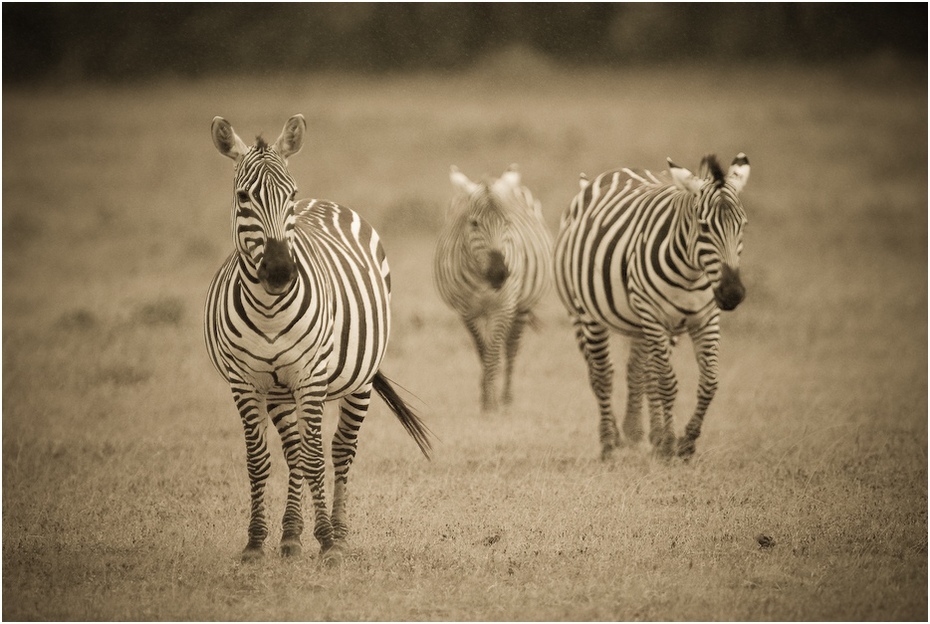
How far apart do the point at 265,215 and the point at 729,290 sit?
3.50 m

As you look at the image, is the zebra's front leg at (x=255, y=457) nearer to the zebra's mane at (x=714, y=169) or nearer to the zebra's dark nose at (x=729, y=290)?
the zebra's dark nose at (x=729, y=290)

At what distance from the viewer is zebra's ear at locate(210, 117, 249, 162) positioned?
225 inches

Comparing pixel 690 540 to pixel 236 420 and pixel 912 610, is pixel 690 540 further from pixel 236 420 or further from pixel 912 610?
pixel 236 420

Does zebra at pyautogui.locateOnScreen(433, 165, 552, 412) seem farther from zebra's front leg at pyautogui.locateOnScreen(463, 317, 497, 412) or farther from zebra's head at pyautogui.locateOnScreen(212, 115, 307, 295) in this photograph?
zebra's head at pyautogui.locateOnScreen(212, 115, 307, 295)

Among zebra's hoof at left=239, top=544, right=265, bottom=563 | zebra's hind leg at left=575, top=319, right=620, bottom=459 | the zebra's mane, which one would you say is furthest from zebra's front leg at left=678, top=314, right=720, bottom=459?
zebra's hoof at left=239, top=544, right=265, bottom=563

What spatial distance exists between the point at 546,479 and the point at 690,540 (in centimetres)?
171

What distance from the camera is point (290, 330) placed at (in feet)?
18.8

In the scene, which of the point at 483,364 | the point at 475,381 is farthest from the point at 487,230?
the point at 475,381

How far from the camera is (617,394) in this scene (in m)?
11.5

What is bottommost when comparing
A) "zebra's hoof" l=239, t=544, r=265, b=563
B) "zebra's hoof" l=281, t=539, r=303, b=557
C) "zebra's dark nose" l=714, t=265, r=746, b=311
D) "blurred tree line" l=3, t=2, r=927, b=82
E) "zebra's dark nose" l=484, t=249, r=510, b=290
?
"zebra's hoof" l=239, t=544, r=265, b=563

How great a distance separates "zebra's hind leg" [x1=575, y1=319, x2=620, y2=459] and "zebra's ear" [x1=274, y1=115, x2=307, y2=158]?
13.2 feet

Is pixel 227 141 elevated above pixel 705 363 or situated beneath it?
elevated above

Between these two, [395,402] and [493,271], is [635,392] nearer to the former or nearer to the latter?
[493,271]

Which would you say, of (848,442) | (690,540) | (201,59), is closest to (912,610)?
(690,540)
